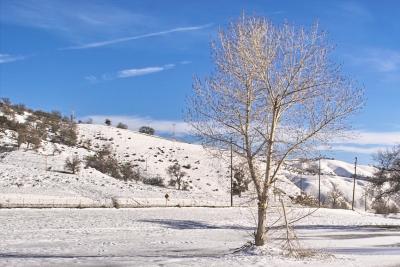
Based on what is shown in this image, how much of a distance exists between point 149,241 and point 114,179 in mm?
40537

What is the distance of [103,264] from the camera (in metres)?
18.5

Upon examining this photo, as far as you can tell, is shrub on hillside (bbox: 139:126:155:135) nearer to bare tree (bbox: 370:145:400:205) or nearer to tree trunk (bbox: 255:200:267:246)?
bare tree (bbox: 370:145:400:205)

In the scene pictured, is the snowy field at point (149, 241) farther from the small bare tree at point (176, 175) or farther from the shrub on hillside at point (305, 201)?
the small bare tree at point (176, 175)

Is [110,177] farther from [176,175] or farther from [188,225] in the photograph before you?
[188,225]

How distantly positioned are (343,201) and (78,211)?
64.2 m

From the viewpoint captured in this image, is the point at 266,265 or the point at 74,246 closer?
the point at 266,265

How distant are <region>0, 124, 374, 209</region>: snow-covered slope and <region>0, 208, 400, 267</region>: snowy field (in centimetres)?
348

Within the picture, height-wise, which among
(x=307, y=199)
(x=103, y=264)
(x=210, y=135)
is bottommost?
(x=103, y=264)

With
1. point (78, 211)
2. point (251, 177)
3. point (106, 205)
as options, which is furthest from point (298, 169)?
point (106, 205)

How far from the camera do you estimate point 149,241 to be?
95.1ft

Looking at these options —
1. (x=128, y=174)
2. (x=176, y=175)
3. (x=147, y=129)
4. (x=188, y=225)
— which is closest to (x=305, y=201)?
(x=188, y=225)

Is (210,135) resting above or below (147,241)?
above

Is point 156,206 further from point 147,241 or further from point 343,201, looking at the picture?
point 343,201

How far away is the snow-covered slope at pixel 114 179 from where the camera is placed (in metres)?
52.1
